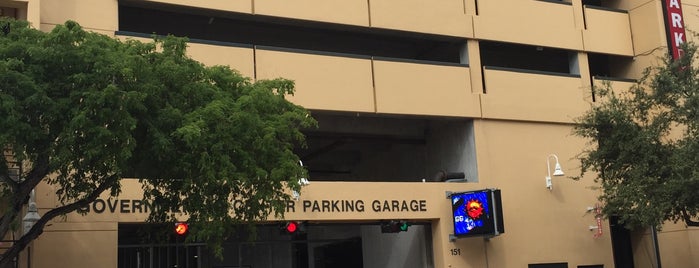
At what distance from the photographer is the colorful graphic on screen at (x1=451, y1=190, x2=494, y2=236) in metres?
23.3

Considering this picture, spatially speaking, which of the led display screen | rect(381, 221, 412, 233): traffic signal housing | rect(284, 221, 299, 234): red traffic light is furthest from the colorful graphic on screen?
rect(284, 221, 299, 234): red traffic light

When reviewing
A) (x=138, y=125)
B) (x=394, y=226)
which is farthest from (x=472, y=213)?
(x=138, y=125)

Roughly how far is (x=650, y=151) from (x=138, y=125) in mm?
14739

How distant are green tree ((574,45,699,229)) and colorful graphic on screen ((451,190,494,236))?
3.51m

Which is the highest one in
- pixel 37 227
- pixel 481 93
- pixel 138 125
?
pixel 481 93

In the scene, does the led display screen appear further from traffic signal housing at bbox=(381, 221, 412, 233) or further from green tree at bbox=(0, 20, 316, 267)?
green tree at bbox=(0, 20, 316, 267)

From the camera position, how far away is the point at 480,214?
2350 centimetres

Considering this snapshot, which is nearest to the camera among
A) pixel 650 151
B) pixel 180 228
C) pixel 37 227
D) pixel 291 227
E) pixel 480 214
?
pixel 37 227

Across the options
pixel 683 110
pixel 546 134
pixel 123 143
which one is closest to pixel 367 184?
pixel 546 134

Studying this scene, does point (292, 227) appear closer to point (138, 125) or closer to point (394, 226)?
point (394, 226)

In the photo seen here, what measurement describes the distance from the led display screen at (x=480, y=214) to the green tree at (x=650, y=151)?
328 cm

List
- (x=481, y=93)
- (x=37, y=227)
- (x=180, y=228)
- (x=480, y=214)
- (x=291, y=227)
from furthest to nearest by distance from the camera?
(x=481, y=93)
(x=480, y=214)
(x=291, y=227)
(x=180, y=228)
(x=37, y=227)

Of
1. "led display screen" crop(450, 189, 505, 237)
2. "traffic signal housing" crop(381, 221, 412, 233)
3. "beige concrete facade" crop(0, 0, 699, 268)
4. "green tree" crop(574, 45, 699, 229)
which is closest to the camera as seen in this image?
"green tree" crop(574, 45, 699, 229)

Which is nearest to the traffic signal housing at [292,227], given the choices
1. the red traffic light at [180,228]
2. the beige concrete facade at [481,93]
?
the beige concrete facade at [481,93]
